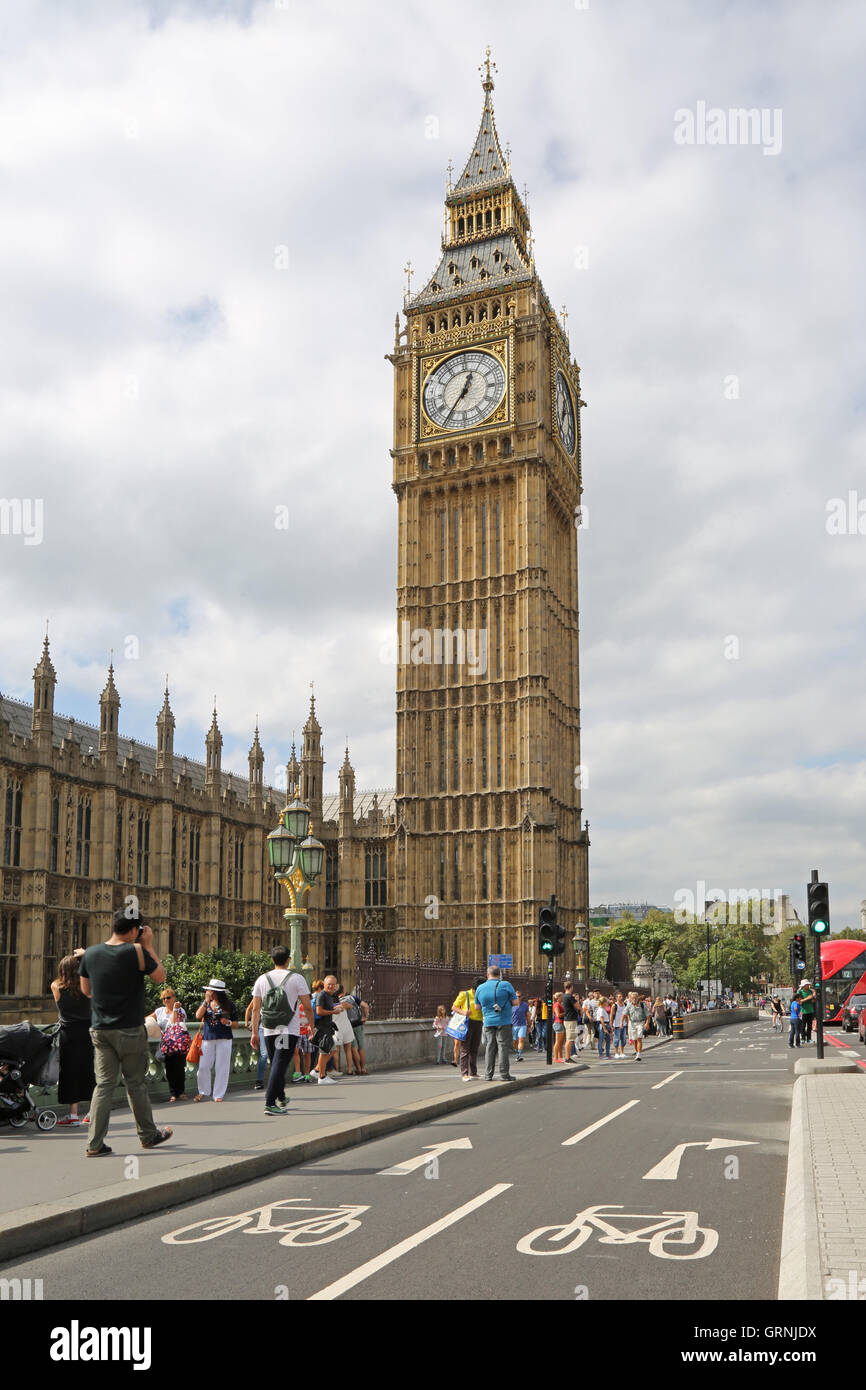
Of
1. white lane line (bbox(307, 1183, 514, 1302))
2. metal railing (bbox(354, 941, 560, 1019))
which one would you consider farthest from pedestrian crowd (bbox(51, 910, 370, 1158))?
metal railing (bbox(354, 941, 560, 1019))

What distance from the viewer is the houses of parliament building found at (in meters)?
59.5

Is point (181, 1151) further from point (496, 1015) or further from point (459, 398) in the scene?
point (459, 398)

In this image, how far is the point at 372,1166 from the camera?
9.91 meters

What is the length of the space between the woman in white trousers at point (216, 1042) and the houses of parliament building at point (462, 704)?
128 feet

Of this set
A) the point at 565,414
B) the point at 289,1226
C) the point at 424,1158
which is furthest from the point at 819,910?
the point at 565,414

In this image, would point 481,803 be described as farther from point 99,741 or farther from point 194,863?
point 99,741

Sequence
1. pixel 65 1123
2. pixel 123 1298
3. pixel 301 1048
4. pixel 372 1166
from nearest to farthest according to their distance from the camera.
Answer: pixel 123 1298, pixel 372 1166, pixel 65 1123, pixel 301 1048

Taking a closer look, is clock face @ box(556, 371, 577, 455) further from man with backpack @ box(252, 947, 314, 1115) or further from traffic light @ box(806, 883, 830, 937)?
man with backpack @ box(252, 947, 314, 1115)

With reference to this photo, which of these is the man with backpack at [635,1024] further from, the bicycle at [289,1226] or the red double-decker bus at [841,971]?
the bicycle at [289,1226]

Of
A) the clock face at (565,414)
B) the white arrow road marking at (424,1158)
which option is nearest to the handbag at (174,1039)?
the white arrow road marking at (424,1158)

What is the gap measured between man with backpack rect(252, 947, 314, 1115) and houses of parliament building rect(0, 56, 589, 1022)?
136 ft

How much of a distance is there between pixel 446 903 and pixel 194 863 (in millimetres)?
14147

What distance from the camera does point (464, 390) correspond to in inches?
2657
